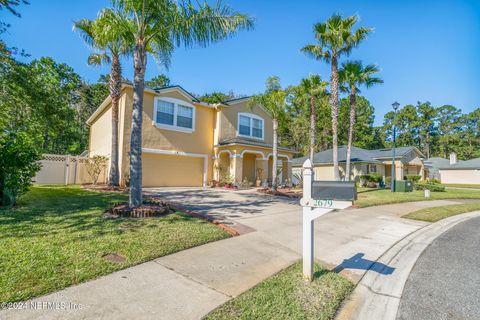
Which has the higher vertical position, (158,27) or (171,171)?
(158,27)

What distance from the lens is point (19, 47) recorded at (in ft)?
29.5

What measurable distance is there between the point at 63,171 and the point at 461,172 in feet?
168

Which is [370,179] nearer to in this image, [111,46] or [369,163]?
[369,163]

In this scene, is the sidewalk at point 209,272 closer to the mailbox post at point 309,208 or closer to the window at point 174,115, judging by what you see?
the mailbox post at point 309,208

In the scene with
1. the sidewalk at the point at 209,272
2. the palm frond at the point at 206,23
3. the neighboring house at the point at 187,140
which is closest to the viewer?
the sidewalk at the point at 209,272

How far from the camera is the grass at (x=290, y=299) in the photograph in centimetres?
273

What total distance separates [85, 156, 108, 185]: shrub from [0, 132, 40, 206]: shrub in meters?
7.34

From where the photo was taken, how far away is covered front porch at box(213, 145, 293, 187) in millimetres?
17062

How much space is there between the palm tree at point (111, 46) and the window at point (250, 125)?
9.52 m

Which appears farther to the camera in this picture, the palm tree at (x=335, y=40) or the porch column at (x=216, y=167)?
the porch column at (x=216, y=167)

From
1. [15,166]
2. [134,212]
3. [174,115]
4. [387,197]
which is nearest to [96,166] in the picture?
[174,115]

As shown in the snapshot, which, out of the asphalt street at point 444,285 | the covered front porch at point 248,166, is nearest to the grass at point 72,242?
the asphalt street at point 444,285

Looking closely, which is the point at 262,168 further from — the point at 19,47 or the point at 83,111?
the point at 83,111

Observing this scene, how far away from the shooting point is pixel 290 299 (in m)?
3.08
